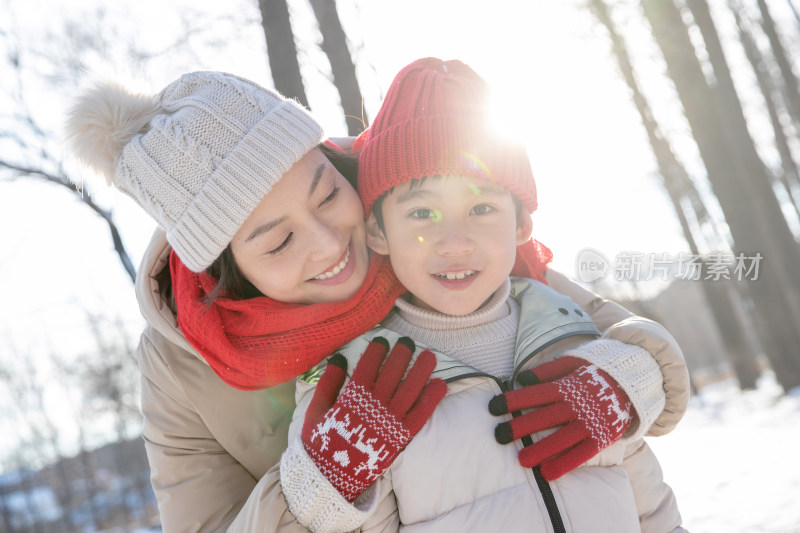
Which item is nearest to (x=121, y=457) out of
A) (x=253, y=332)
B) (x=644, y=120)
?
(x=644, y=120)

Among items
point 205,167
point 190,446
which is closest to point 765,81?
point 205,167

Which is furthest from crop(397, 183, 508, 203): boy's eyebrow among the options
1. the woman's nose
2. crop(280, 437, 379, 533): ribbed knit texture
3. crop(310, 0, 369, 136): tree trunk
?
crop(310, 0, 369, 136): tree trunk

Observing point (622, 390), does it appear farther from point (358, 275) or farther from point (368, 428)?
point (358, 275)

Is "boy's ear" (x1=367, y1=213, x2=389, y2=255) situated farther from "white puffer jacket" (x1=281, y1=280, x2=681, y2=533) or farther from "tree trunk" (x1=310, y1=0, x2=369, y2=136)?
"tree trunk" (x1=310, y1=0, x2=369, y2=136)

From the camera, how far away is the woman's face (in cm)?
181

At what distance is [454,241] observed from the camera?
1.75 metres

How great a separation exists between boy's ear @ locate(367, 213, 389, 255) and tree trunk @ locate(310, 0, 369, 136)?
1.75m

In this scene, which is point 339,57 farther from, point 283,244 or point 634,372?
point 634,372

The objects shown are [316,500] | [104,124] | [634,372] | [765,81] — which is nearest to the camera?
[316,500]

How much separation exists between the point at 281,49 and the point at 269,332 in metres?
2.47

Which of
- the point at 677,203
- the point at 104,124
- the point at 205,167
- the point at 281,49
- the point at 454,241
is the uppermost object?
the point at 281,49

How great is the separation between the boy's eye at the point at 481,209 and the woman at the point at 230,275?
384 mm

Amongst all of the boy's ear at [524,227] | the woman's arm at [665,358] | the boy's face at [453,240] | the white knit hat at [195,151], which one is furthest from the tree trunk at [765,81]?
the white knit hat at [195,151]

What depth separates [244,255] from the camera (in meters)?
1.87
